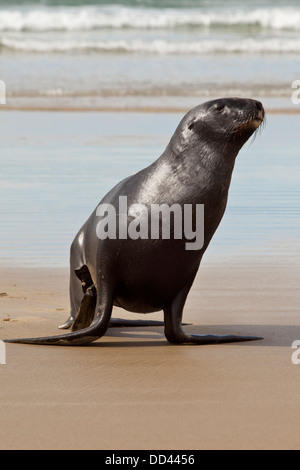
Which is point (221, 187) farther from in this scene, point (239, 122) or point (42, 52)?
point (42, 52)

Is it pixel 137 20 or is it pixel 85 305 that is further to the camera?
pixel 137 20

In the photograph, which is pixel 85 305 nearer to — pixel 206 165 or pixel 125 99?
pixel 206 165

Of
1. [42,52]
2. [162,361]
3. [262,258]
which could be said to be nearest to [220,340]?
[162,361]

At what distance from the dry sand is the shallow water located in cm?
125

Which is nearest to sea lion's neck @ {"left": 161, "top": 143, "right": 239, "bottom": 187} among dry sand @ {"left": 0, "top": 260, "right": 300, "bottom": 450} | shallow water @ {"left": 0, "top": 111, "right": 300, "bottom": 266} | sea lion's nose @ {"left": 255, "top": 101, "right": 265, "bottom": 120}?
sea lion's nose @ {"left": 255, "top": 101, "right": 265, "bottom": 120}

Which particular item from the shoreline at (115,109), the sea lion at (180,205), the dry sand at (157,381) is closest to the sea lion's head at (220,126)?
the sea lion at (180,205)

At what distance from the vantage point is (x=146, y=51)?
29500mm

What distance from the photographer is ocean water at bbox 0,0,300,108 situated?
20406 mm

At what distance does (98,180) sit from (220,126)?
5446 mm

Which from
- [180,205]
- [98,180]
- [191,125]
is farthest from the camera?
[98,180]

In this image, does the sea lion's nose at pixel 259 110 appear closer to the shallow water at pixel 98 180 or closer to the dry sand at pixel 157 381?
the dry sand at pixel 157 381

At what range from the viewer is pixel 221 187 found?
5.20 metres

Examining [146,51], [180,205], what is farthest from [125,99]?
[180,205]

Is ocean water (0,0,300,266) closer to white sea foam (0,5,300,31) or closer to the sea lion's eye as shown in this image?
white sea foam (0,5,300,31)
